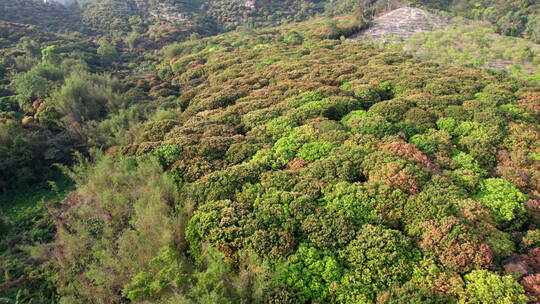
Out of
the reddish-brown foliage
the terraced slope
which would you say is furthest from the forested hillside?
the terraced slope

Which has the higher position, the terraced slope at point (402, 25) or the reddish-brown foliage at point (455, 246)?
the terraced slope at point (402, 25)

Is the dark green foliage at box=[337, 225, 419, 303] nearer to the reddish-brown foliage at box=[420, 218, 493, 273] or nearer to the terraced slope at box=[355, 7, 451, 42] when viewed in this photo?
the reddish-brown foliage at box=[420, 218, 493, 273]

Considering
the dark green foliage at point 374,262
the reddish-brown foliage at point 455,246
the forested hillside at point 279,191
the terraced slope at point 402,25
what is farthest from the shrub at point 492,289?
the terraced slope at point 402,25

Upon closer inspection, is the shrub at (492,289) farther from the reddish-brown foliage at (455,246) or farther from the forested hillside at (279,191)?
the reddish-brown foliage at (455,246)

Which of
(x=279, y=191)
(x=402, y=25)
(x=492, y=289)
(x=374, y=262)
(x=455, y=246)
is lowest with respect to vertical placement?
(x=492, y=289)

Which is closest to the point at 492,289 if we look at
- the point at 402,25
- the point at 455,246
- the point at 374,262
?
the point at 455,246

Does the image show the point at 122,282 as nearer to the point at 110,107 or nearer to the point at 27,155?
the point at 27,155

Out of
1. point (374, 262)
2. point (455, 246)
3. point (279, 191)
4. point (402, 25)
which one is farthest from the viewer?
point (402, 25)

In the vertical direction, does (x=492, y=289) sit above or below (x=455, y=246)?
below

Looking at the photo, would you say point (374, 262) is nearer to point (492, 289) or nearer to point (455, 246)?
point (455, 246)
